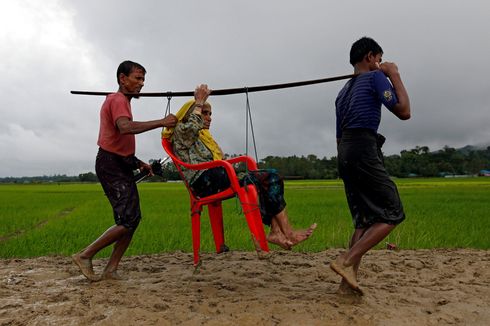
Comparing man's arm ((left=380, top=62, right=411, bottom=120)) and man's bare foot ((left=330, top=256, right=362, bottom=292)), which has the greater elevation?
man's arm ((left=380, top=62, right=411, bottom=120))

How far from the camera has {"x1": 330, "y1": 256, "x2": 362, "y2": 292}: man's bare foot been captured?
293 cm

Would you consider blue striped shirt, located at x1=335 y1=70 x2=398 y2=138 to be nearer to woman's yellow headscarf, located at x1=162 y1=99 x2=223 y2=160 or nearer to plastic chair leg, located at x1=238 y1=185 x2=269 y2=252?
plastic chair leg, located at x1=238 y1=185 x2=269 y2=252

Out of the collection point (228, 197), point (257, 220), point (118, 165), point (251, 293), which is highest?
point (118, 165)

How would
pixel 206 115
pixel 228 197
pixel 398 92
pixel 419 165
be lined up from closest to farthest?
pixel 398 92 < pixel 228 197 < pixel 206 115 < pixel 419 165

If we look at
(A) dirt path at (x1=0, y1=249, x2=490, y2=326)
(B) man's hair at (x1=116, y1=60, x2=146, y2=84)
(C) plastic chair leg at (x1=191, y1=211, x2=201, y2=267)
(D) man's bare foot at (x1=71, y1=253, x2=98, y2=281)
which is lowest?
(A) dirt path at (x1=0, y1=249, x2=490, y2=326)

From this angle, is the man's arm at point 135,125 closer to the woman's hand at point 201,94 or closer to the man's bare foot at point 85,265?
the woman's hand at point 201,94

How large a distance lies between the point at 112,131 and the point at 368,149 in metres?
2.18

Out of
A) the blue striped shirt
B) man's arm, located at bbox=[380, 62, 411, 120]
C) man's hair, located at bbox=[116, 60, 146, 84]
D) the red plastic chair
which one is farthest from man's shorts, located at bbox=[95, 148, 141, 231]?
man's arm, located at bbox=[380, 62, 411, 120]

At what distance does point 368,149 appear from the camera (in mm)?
3023

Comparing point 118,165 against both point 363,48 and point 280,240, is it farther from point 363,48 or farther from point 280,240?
point 363,48

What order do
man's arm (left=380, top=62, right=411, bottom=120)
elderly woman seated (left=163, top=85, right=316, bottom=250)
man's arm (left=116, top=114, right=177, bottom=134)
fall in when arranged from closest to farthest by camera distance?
man's arm (left=380, top=62, right=411, bottom=120)
elderly woman seated (left=163, top=85, right=316, bottom=250)
man's arm (left=116, top=114, right=177, bottom=134)

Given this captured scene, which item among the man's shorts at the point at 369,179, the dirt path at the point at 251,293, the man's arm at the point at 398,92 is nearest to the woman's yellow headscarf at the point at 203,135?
the dirt path at the point at 251,293

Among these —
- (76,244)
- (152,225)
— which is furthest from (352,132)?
(152,225)

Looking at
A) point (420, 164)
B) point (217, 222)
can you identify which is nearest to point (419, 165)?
point (420, 164)
